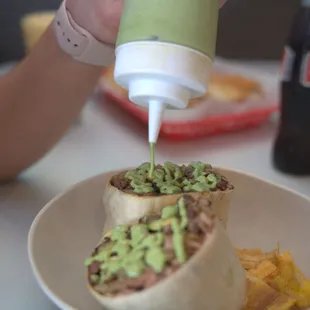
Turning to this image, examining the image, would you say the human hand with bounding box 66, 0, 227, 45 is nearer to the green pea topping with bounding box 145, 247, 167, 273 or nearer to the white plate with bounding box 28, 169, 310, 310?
the white plate with bounding box 28, 169, 310, 310

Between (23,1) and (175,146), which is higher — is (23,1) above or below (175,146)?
above

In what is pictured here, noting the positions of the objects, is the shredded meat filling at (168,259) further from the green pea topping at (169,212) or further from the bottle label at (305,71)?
the bottle label at (305,71)

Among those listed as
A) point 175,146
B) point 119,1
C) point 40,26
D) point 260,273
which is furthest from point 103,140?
point 260,273

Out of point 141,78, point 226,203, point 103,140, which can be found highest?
point 141,78

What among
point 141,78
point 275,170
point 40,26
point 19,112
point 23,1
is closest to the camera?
point 141,78

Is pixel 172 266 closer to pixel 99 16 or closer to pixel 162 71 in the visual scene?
pixel 162 71

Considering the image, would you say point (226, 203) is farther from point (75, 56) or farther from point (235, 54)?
point (235, 54)

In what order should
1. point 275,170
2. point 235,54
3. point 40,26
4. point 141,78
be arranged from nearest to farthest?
point 141,78 → point 275,170 → point 40,26 → point 235,54

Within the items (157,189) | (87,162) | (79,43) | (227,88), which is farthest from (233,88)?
(157,189)
